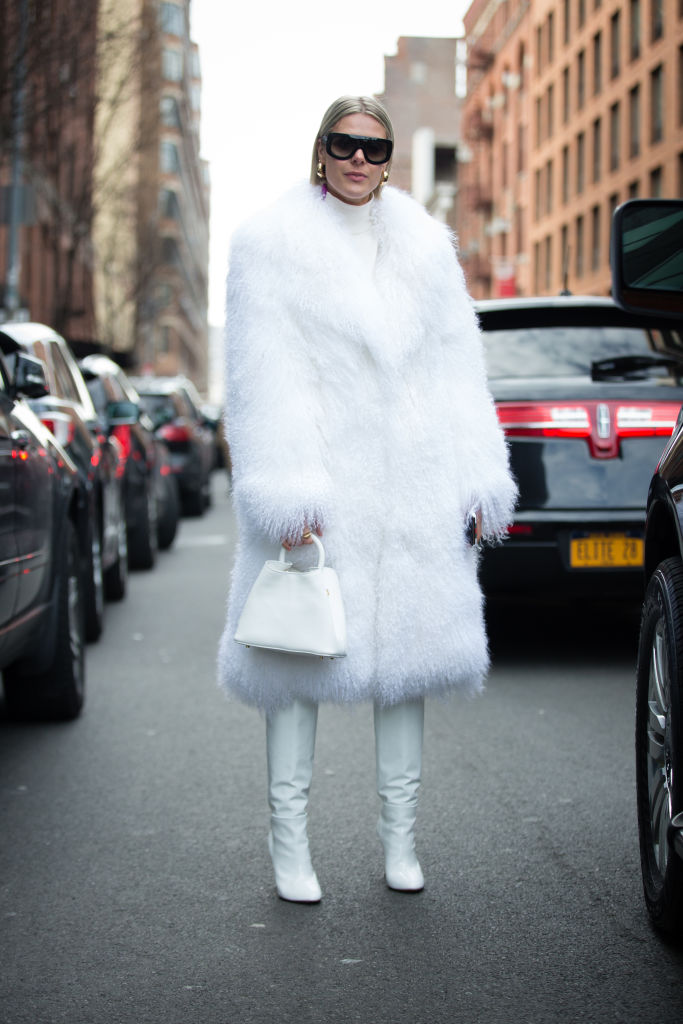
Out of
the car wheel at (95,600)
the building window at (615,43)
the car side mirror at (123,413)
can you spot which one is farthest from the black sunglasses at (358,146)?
the building window at (615,43)

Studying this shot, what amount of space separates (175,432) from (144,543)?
18.0 feet

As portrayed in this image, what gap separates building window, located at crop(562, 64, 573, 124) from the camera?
5412 cm

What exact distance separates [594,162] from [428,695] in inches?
1920

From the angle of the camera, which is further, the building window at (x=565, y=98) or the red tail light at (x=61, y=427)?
the building window at (x=565, y=98)

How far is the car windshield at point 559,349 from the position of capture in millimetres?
7406

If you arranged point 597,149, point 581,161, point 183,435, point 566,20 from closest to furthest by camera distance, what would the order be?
point 183,435 < point 597,149 < point 581,161 < point 566,20

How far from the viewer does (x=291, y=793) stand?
386 centimetres

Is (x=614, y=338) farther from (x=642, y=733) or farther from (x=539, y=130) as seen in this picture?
(x=539, y=130)

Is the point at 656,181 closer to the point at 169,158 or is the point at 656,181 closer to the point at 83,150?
the point at 83,150

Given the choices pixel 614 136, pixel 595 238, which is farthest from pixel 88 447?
pixel 595 238

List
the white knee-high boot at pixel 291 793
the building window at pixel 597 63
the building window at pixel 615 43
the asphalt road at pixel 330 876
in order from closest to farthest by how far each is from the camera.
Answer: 1. the asphalt road at pixel 330 876
2. the white knee-high boot at pixel 291 793
3. the building window at pixel 615 43
4. the building window at pixel 597 63

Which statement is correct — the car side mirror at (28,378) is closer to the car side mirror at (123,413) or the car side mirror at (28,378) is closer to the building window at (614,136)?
the car side mirror at (123,413)

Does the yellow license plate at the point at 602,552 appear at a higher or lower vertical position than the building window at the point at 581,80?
lower

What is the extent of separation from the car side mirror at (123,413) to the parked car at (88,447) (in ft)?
0.49
